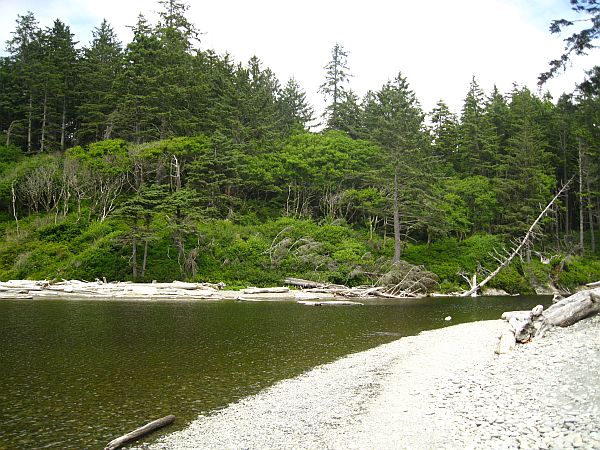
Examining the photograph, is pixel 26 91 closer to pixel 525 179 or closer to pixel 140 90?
pixel 140 90

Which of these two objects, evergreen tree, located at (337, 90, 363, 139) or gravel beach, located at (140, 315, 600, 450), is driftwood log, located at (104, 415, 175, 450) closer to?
gravel beach, located at (140, 315, 600, 450)

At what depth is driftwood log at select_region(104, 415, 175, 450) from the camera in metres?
7.42

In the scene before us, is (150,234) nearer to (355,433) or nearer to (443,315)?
(443,315)

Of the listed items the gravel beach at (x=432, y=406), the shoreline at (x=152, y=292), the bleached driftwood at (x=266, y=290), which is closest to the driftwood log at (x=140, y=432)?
the gravel beach at (x=432, y=406)

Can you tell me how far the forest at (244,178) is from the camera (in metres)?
37.8

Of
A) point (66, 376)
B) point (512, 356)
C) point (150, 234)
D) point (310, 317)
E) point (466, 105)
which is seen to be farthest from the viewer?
point (466, 105)

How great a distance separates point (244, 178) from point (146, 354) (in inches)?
1401

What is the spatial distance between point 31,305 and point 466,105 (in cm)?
6164

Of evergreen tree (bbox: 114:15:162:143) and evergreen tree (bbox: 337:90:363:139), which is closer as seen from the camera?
evergreen tree (bbox: 114:15:162:143)

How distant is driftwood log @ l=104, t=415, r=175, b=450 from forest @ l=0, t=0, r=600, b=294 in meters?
27.2

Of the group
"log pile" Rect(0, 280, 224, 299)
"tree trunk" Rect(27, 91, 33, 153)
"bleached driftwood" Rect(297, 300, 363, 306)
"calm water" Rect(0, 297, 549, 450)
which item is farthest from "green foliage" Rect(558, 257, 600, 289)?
"tree trunk" Rect(27, 91, 33, 153)

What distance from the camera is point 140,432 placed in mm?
7938

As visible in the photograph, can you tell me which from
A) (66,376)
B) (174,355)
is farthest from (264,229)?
(66,376)

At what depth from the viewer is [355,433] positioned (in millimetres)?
8102
